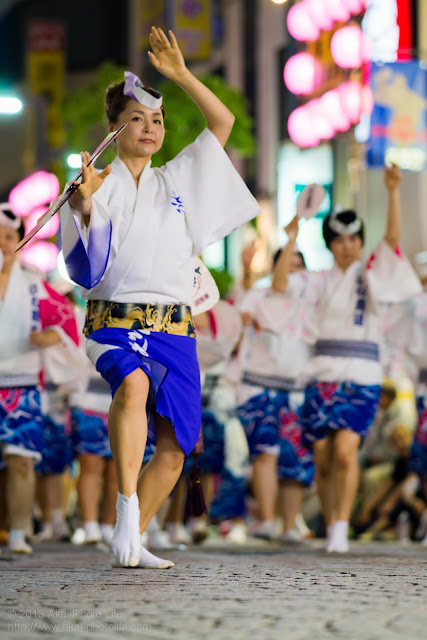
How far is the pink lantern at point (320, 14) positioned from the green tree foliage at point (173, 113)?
64.2 inches

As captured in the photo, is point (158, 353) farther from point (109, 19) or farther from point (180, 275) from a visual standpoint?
point (109, 19)

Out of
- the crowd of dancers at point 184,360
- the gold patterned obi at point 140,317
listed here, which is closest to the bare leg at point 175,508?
the crowd of dancers at point 184,360

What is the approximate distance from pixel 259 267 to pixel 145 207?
15.3 m

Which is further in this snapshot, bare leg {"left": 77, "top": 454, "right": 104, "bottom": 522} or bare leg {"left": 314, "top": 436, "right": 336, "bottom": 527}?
bare leg {"left": 77, "top": 454, "right": 104, "bottom": 522}

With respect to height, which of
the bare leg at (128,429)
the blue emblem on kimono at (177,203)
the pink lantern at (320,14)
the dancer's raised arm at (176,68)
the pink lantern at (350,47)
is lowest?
the bare leg at (128,429)

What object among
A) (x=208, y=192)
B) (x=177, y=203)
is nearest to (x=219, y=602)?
(x=177, y=203)

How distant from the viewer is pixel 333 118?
56.0 feet

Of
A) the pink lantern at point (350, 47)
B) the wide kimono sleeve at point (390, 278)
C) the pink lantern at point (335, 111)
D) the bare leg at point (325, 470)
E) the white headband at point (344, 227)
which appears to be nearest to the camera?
the wide kimono sleeve at point (390, 278)

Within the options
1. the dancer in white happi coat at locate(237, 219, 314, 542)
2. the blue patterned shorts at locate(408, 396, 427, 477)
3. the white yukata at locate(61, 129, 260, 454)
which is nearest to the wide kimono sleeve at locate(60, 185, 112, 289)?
the white yukata at locate(61, 129, 260, 454)

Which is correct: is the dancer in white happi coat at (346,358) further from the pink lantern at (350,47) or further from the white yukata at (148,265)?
the pink lantern at (350,47)

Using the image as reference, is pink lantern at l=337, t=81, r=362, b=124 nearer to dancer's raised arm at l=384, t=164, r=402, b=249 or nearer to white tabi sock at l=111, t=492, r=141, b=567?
dancer's raised arm at l=384, t=164, r=402, b=249

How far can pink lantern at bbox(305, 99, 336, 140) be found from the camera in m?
17.3

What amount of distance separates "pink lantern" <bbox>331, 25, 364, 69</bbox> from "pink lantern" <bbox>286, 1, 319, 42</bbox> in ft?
4.35

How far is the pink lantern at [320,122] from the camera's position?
56.6 ft
